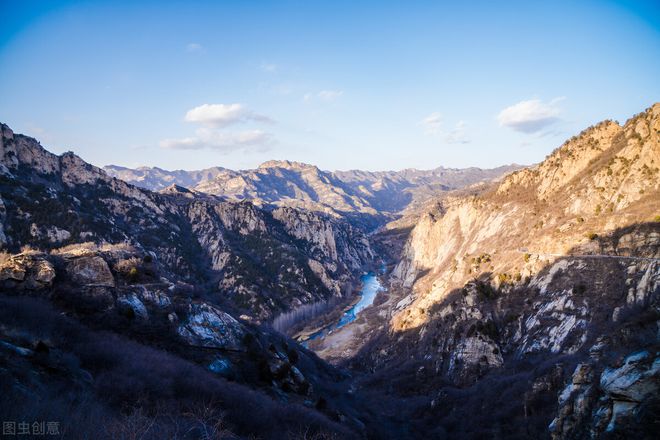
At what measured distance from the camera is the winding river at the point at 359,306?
118 m

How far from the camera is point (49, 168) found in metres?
121

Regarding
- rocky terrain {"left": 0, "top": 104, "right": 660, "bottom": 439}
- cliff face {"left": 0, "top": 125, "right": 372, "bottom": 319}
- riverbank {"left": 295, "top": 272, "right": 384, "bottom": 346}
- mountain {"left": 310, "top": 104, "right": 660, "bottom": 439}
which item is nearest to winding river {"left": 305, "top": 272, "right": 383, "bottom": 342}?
riverbank {"left": 295, "top": 272, "right": 384, "bottom": 346}

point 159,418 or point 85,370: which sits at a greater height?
point 85,370

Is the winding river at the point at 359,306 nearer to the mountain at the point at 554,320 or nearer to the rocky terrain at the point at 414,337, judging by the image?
the rocky terrain at the point at 414,337

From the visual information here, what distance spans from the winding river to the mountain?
117 ft

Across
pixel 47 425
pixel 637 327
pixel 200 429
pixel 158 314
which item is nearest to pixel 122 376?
pixel 200 429

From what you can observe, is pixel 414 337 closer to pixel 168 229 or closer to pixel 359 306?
pixel 359 306

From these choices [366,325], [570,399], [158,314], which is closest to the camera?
[570,399]

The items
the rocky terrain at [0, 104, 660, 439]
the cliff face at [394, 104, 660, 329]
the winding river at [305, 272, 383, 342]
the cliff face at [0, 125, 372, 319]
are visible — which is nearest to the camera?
the rocky terrain at [0, 104, 660, 439]

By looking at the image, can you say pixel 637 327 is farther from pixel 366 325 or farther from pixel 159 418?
pixel 366 325

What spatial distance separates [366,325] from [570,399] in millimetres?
91041

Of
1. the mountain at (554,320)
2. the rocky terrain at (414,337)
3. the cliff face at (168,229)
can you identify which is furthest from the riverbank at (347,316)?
the mountain at (554,320)

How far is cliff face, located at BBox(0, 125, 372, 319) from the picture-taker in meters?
86.1

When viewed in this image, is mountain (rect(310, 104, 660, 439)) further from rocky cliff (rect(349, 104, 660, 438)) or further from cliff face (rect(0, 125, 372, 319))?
cliff face (rect(0, 125, 372, 319))
